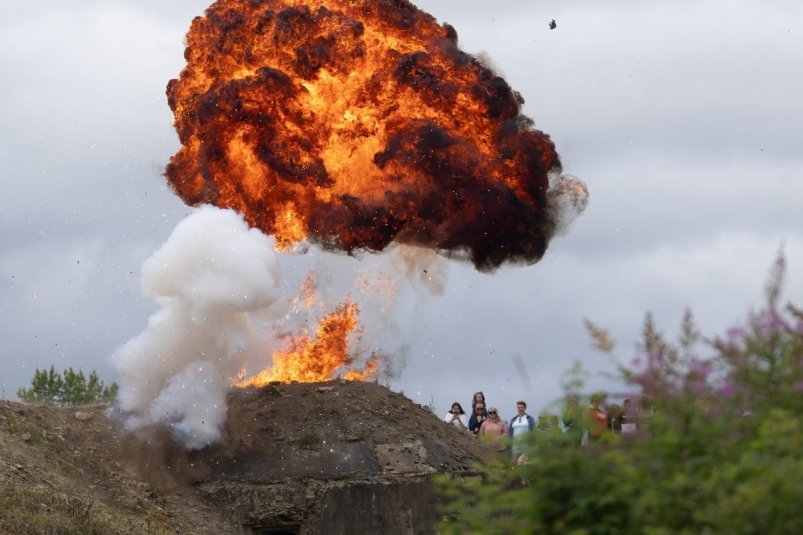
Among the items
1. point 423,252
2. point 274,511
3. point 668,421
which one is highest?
point 423,252

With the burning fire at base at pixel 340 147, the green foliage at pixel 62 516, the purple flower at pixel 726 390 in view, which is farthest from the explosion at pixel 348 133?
the purple flower at pixel 726 390

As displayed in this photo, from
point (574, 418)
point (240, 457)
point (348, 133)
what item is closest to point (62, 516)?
point (240, 457)

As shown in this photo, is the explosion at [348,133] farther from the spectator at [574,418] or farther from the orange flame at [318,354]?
the spectator at [574,418]

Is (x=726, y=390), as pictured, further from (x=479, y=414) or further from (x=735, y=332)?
(x=479, y=414)

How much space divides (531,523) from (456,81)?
73.2 ft

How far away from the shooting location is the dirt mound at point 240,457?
2564cm

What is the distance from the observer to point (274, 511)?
26797mm

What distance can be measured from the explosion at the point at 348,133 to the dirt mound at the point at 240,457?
4065 millimetres

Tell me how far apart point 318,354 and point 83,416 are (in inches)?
232

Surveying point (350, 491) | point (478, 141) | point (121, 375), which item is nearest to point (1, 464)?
point (121, 375)

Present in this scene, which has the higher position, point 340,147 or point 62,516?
point 340,147

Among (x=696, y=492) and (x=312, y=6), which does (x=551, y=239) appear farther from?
(x=696, y=492)

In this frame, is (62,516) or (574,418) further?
(62,516)

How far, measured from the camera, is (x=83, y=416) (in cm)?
2958
